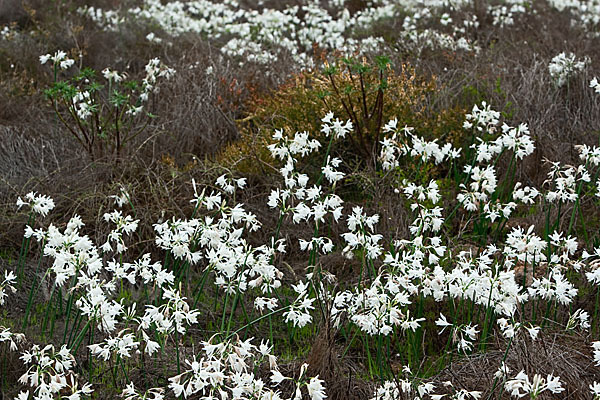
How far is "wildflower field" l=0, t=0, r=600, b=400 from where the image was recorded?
3.38 m

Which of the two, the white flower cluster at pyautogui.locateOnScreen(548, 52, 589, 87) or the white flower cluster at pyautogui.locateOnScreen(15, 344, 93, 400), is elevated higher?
the white flower cluster at pyautogui.locateOnScreen(548, 52, 589, 87)

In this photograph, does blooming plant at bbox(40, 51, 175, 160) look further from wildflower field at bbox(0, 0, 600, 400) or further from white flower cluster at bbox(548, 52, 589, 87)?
white flower cluster at bbox(548, 52, 589, 87)

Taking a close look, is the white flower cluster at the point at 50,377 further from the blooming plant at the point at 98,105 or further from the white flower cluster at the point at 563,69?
the white flower cluster at the point at 563,69

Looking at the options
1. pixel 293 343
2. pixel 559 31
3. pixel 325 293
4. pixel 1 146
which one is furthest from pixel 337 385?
pixel 559 31

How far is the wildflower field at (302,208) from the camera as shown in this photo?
3383 millimetres

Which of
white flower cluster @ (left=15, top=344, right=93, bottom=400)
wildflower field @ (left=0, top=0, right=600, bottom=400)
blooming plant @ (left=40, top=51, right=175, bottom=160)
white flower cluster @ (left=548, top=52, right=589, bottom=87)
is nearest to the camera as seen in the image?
white flower cluster @ (left=15, top=344, right=93, bottom=400)

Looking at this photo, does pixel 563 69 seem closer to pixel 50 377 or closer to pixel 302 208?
pixel 302 208

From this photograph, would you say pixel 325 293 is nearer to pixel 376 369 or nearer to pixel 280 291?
pixel 376 369

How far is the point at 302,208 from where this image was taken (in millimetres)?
3789

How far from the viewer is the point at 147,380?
3580mm

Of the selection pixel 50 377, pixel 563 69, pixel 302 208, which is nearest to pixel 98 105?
pixel 302 208

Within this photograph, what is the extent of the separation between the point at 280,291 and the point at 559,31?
6938 millimetres

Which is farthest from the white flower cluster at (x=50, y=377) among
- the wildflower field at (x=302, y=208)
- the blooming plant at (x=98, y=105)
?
the blooming plant at (x=98, y=105)

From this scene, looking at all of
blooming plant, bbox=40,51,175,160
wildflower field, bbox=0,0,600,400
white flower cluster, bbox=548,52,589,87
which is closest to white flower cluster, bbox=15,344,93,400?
wildflower field, bbox=0,0,600,400
